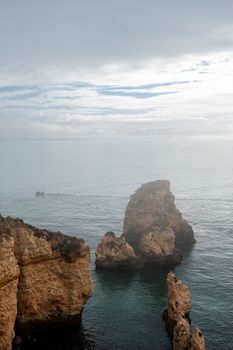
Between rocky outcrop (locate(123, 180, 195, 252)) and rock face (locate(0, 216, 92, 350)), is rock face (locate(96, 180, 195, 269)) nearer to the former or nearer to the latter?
rocky outcrop (locate(123, 180, 195, 252))

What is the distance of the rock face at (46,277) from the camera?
5462 centimetres

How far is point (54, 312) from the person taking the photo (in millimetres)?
58656

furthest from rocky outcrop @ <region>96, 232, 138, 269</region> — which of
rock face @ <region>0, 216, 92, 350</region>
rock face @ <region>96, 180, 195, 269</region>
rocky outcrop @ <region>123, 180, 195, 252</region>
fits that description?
rock face @ <region>0, 216, 92, 350</region>

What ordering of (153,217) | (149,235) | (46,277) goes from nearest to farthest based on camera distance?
(46,277), (149,235), (153,217)

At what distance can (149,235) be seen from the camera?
90688 millimetres

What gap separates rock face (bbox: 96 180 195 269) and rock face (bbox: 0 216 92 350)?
1034 inches

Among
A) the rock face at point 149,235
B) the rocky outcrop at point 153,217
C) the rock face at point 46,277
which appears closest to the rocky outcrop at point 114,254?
the rock face at point 149,235

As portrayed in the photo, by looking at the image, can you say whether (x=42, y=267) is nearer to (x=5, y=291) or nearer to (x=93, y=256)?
(x=5, y=291)

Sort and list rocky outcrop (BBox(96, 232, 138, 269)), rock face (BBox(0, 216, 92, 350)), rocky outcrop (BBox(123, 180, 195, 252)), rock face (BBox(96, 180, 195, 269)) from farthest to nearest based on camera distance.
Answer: rocky outcrop (BBox(123, 180, 195, 252))
rock face (BBox(96, 180, 195, 269))
rocky outcrop (BBox(96, 232, 138, 269))
rock face (BBox(0, 216, 92, 350))

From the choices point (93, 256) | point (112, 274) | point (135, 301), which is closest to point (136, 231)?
point (93, 256)

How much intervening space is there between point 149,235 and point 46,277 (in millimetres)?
37751

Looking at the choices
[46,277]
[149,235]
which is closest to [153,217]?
[149,235]

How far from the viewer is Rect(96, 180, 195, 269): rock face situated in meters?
86.3

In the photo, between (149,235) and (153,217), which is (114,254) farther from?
(153,217)
